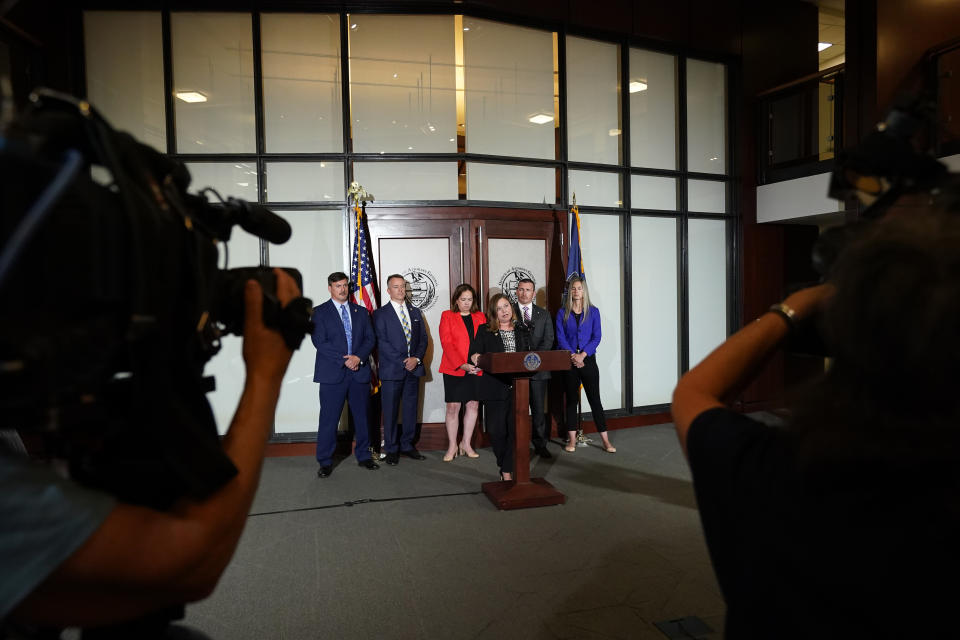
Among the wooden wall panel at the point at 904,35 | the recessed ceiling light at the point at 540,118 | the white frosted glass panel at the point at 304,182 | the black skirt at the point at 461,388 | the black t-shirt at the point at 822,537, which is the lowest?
the black skirt at the point at 461,388

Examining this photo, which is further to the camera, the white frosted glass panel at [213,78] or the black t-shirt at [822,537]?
the white frosted glass panel at [213,78]

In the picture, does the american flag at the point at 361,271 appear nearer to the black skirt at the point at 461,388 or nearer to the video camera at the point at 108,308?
the black skirt at the point at 461,388

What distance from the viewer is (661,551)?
300 cm

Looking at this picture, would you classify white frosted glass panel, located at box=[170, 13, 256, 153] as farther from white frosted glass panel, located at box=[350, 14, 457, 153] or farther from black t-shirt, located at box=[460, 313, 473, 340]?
black t-shirt, located at box=[460, 313, 473, 340]

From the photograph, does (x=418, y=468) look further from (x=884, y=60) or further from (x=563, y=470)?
(x=884, y=60)

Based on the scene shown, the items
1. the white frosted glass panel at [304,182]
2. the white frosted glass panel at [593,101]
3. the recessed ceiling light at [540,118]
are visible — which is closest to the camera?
the white frosted glass panel at [304,182]

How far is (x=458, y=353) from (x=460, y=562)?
2.20 m

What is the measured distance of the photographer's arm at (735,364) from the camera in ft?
2.50

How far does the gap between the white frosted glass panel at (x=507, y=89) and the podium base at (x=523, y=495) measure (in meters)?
3.19

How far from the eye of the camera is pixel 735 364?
2.56 ft

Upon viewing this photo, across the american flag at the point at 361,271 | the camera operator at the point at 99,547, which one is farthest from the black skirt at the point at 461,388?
the camera operator at the point at 99,547

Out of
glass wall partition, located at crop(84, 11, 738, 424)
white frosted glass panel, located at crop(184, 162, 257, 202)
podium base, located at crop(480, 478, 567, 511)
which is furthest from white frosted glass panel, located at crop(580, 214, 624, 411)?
white frosted glass panel, located at crop(184, 162, 257, 202)

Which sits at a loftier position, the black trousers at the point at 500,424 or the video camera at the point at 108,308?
the video camera at the point at 108,308

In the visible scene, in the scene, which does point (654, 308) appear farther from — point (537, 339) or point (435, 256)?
point (435, 256)
